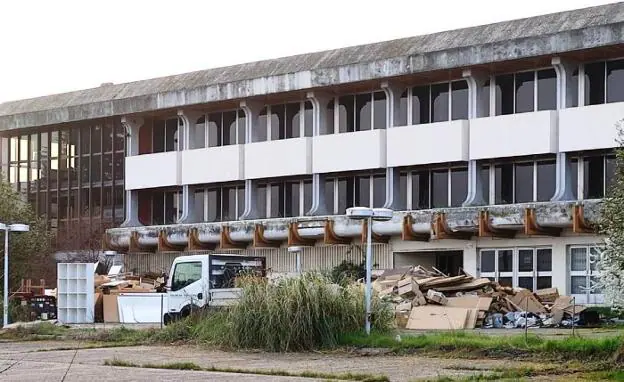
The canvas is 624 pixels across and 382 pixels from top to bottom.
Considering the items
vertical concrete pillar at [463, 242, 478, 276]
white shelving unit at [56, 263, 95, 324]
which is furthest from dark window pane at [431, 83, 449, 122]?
white shelving unit at [56, 263, 95, 324]

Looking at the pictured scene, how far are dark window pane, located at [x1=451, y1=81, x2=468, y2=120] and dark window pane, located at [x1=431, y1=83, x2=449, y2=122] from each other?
271 millimetres

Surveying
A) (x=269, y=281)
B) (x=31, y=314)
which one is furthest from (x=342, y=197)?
(x=269, y=281)

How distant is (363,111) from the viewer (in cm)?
4878

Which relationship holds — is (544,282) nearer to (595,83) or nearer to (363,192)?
(595,83)

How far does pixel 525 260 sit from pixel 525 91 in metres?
6.31

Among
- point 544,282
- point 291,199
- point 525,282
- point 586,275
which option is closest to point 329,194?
point 291,199

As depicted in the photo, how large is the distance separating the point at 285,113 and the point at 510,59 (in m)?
13.0

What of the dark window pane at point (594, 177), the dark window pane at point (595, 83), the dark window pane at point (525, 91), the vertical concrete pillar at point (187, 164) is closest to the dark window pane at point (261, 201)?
the vertical concrete pillar at point (187, 164)

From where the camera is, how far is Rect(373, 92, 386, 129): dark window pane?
48.0m

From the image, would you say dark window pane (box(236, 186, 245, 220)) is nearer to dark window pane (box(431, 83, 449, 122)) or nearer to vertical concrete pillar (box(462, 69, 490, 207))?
dark window pane (box(431, 83, 449, 122))

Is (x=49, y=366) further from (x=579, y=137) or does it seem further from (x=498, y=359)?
(x=579, y=137)

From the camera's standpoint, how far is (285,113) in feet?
169

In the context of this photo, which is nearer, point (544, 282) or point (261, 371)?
point (261, 371)

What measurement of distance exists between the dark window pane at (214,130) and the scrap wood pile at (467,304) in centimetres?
2043
